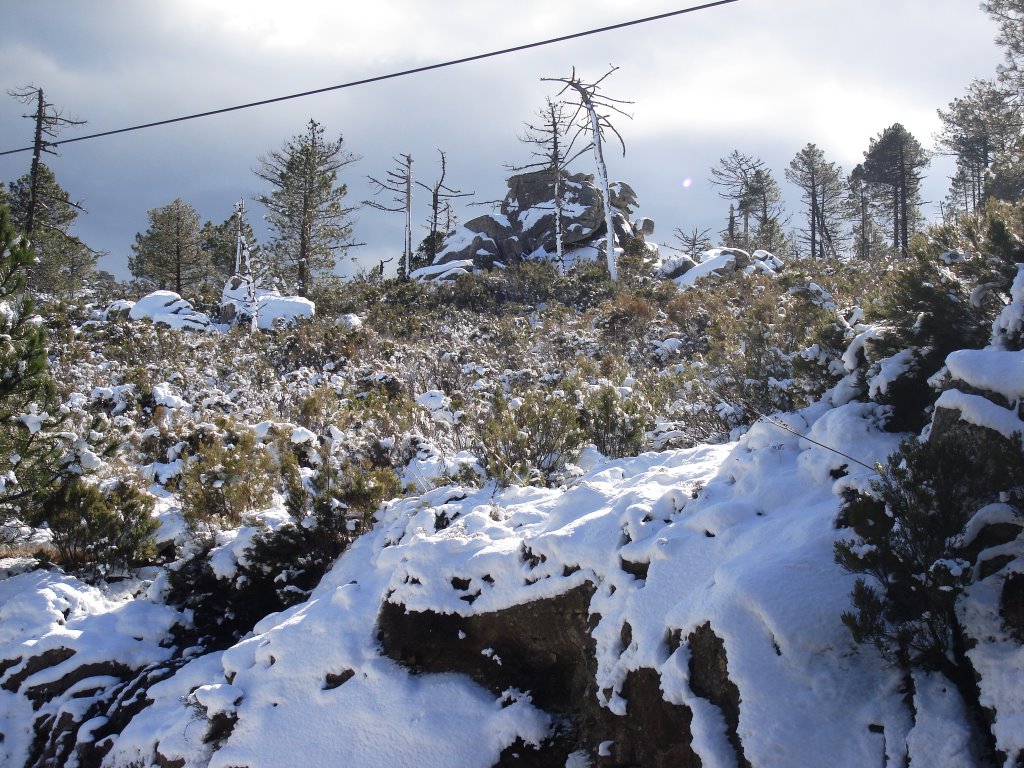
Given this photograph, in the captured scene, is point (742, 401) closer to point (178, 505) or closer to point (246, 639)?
point (246, 639)

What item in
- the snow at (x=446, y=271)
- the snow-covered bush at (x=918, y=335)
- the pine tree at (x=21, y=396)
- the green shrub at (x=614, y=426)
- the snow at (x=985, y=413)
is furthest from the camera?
the snow at (x=446, y=271)

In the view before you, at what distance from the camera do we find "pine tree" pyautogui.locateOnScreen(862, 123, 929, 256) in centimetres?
2983

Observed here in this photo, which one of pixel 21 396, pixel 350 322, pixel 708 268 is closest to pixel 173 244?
pixel 350 322

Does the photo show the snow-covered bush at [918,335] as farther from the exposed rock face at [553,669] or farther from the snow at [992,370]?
the exposed rock face at [553,669]

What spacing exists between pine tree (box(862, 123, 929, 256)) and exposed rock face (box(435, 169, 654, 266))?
11126 mm

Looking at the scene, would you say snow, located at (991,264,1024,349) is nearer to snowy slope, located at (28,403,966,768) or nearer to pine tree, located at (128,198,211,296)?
snowy slope, located at (28,403,966,768)

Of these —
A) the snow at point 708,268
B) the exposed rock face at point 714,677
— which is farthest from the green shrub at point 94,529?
the snow at point 708,268

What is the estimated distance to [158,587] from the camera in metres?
5.32

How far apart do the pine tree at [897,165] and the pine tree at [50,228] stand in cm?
3295

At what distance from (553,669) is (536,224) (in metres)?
29.5

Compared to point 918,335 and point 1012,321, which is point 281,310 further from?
point 1012,321

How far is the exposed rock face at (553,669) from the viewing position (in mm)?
2715

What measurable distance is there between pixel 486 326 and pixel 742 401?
9.34 metres

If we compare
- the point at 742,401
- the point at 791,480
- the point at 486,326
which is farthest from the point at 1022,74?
the point at 791,480
